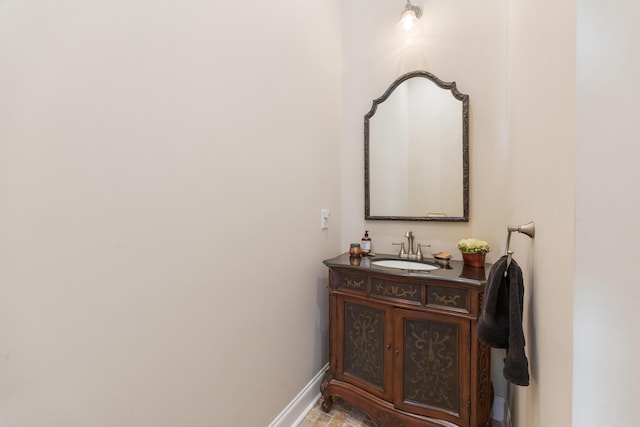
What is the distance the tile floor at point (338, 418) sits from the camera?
160 cm

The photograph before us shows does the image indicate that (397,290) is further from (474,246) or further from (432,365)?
(474,246)

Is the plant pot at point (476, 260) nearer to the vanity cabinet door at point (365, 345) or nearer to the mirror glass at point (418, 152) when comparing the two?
the mirror glass at point (418, 152)

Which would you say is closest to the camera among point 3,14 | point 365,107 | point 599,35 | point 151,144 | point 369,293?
point 599,35

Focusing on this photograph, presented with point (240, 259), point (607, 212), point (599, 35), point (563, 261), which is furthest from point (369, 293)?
point (599, 35)

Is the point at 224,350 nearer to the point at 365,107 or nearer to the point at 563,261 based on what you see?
the point at 563,261

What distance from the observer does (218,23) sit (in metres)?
1.11

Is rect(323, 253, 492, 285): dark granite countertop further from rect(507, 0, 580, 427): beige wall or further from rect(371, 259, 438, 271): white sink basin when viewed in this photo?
rect(507, 0, 580, 427): beige wall

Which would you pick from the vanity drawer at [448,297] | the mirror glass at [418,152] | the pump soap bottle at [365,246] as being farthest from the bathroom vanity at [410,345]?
the mirror glass at [418,152]

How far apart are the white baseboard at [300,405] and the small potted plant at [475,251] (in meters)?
1.18

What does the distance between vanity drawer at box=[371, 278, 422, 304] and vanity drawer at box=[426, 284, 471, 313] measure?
0.18 feet

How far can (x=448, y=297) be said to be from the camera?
4.34 ft

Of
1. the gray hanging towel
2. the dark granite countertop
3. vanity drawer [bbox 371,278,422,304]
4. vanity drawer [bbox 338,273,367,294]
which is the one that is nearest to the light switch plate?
the dark granite countertop

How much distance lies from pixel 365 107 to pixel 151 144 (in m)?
1.52

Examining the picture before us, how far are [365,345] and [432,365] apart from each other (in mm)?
356
